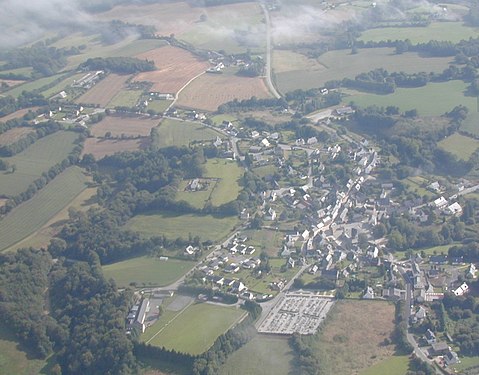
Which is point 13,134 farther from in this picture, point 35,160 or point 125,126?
point 125,126

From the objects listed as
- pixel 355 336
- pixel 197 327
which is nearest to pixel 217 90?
pixel 197 327

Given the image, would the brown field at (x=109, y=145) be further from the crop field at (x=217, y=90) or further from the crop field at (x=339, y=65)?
the crop field at (x=339, y=65)

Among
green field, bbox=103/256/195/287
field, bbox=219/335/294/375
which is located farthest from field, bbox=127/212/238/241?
field, bbox=219/335/294/375

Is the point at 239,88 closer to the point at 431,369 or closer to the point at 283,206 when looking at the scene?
the point at 283,206

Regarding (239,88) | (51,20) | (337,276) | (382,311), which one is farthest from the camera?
(51,20)

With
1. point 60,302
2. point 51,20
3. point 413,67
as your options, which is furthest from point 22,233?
point 51,20

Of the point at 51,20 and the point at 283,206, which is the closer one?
the point at 283,206
